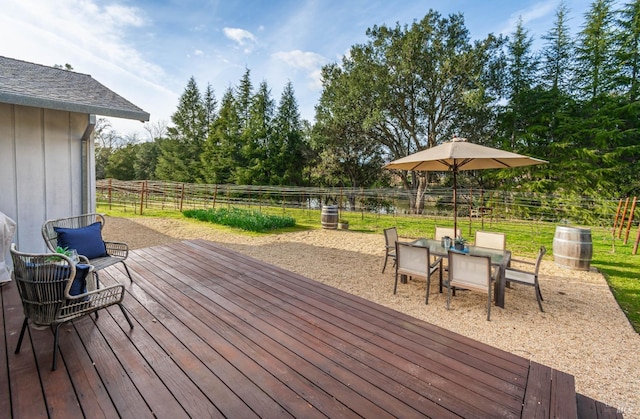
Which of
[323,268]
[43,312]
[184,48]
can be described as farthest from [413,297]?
[184,48]

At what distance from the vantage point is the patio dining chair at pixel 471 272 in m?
3.11

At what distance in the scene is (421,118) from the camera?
14.8 metres

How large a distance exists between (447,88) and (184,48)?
37.5 ft

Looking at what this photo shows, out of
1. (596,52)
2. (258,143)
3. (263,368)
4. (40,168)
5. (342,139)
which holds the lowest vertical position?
(263,368)

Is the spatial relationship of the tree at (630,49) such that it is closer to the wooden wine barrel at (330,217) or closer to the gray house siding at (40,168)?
the wooden wine barrel at (330,217)

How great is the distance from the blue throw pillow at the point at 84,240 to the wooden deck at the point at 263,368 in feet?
1.94

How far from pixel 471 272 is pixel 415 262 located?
0.65 meters

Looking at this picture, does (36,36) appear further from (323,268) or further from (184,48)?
(323,268)

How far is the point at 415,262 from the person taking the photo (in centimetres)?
366

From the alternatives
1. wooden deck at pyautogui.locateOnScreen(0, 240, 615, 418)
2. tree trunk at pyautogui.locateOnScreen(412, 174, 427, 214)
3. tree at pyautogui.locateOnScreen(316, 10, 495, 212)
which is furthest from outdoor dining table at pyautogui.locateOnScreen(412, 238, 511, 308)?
tree at pyautogui.locateOnScreen(316, 10, 495, 212)

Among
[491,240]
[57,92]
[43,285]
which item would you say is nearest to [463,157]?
[491,240]

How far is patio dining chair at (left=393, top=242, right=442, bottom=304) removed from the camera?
139 inches

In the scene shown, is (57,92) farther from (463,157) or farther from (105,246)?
(463,157)

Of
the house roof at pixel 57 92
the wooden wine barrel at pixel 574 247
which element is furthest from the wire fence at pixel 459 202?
the house roof at pixel 57 92
